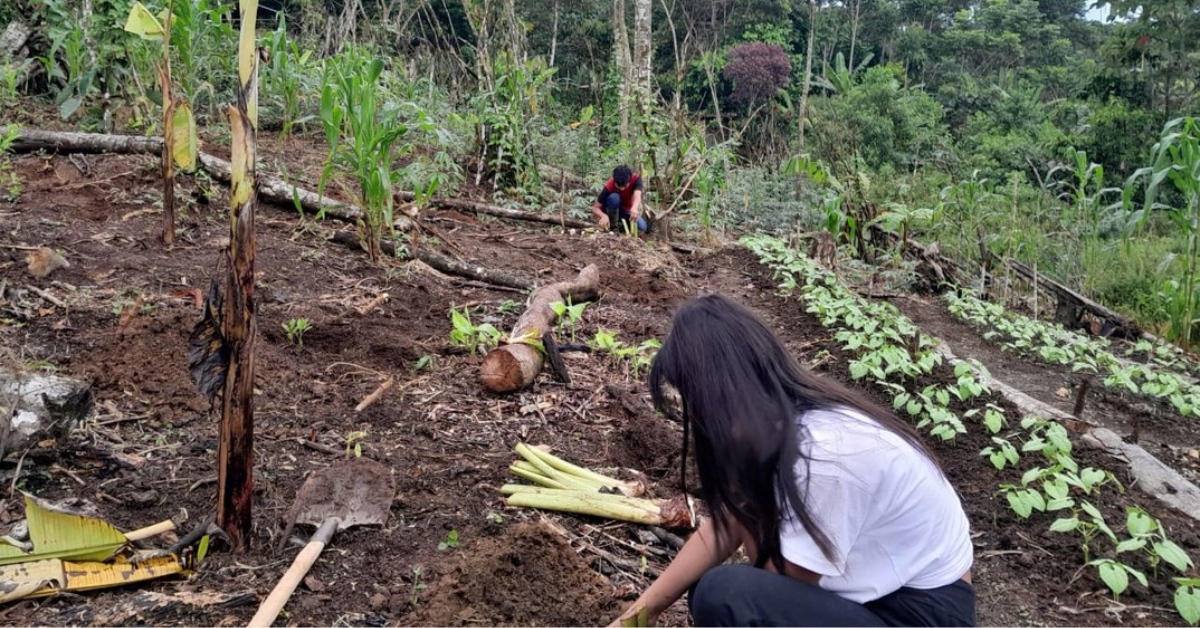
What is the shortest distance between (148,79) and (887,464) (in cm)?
684

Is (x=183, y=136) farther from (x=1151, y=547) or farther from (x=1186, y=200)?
(x=1186, y=200)

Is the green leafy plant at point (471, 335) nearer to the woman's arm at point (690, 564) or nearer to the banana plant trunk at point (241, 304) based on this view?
the banana plant trunk at point (241, 304)

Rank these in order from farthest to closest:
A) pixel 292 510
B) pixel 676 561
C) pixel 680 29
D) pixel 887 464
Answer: pixel 680 29 < pixel 292 510 < pixel 676 561 < pixel 887 464

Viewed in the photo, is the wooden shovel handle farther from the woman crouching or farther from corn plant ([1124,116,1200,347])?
corn plant ([1124,116,1200,347])

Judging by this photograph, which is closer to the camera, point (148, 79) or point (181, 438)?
point (181, 438)

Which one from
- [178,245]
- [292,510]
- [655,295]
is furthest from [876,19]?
[292,510]

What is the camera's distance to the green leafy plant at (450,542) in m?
2.54

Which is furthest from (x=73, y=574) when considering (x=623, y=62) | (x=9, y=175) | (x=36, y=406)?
(x=623, y=62)

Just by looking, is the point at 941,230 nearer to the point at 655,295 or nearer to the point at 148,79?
the point at 655,295

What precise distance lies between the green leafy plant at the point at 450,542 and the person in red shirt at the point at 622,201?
19.3 feet

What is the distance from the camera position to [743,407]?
1.70 meters

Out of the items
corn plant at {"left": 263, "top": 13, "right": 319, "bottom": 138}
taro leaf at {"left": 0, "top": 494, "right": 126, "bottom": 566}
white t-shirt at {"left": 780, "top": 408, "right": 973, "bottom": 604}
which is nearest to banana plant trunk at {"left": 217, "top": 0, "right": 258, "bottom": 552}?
taro leaf at {"left": 0, "top": 494, "right": 126, "bottom": 566}

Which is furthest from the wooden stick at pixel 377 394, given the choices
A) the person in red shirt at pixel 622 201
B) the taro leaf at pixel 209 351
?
the person in red shirt at pixel 622 201

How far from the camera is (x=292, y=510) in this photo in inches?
99.2
